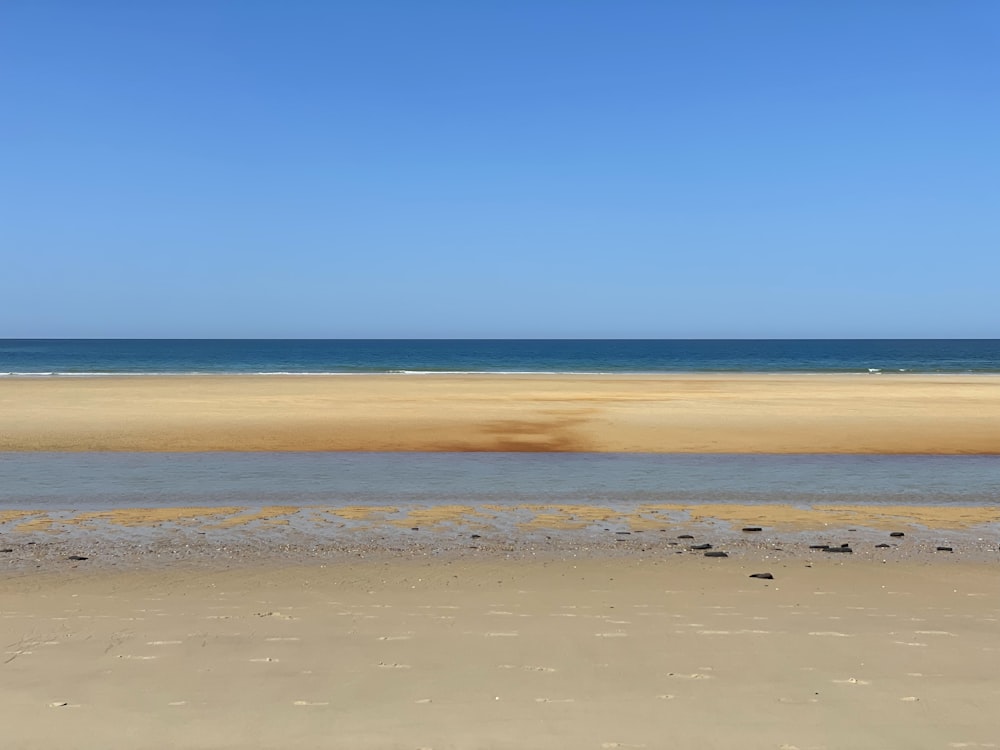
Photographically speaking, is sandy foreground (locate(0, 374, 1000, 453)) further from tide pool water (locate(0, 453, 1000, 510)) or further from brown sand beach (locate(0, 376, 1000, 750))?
brown sand beach (locate(0, 376, 1000, 750))

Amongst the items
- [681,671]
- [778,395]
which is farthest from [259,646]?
[778,395]

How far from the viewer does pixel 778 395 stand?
35.0m

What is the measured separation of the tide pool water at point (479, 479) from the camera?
12.8m

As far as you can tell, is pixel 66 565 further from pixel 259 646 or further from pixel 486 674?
pixel 486 674

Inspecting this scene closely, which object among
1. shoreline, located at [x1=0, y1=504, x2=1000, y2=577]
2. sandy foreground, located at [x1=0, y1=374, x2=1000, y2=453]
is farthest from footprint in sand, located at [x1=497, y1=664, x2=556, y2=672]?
sandy foreground, located at [x1=0, y1=374, x2=1000, y2=453]

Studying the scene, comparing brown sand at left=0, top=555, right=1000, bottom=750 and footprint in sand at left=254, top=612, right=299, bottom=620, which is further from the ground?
brown sand at left=0, top=555, right=1000, bottom=750

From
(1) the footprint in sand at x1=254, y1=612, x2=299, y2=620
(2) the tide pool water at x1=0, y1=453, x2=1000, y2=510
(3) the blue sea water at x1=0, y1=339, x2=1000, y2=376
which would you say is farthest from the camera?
(3) the blue sea water at x1=0, y1=339, x2=1000, y2=376

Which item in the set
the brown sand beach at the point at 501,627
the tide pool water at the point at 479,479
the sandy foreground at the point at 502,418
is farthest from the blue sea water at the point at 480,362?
the brown sand beach at the point at 501,627

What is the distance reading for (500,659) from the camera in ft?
18.6

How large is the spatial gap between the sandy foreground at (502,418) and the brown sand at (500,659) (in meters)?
11.1

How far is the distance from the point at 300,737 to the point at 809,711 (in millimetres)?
3058

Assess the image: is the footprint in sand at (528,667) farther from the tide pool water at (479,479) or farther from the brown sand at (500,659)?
the tide pool water at (479,479)

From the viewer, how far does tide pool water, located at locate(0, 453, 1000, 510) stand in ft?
41.9

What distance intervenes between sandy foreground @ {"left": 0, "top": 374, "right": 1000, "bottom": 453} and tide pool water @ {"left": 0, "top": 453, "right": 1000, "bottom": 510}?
150cm
